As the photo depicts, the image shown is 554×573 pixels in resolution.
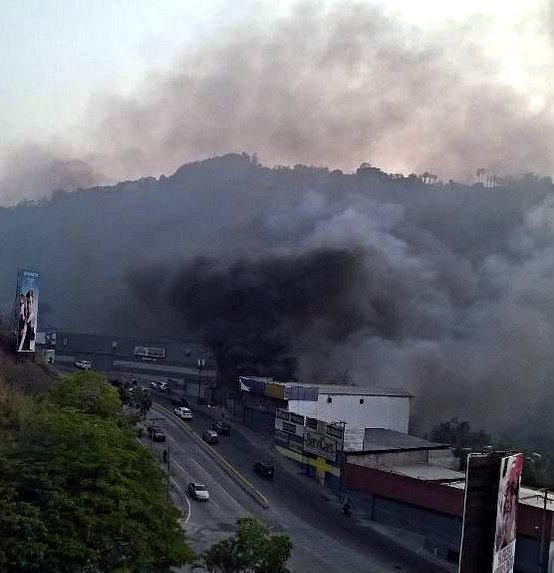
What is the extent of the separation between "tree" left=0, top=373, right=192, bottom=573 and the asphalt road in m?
8.81

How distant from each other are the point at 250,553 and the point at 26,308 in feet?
68.3

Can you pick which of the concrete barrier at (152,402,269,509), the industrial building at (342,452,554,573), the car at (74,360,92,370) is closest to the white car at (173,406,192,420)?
the concrete barrier at (152,402,269,509)

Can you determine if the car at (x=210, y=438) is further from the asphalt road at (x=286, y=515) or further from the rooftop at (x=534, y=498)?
the rooftop at (x=534, y=498)

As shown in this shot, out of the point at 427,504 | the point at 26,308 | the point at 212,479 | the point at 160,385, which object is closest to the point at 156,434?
the point at 212,479

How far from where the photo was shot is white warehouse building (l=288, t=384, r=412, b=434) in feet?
138

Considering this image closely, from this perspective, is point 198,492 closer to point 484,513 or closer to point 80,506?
point 80,506

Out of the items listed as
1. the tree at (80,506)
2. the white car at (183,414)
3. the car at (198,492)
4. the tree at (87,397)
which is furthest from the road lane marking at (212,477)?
the tree at (80,506)

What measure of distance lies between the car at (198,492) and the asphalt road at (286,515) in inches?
9.6

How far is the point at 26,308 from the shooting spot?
34.8 m

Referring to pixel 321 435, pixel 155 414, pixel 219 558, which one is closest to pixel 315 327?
pixel 155 414

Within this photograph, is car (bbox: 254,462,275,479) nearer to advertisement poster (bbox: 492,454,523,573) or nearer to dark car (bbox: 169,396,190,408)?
dark car (bbox: 169,396,190,408)

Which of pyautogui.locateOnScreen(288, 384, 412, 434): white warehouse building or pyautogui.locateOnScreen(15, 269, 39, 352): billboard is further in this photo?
pyautogui.locateOnScreen(288, 384, 412, 434): white warehouse building

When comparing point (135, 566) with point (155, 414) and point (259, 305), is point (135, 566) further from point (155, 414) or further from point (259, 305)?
point (259, 305)

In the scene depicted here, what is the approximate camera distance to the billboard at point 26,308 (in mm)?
34562
